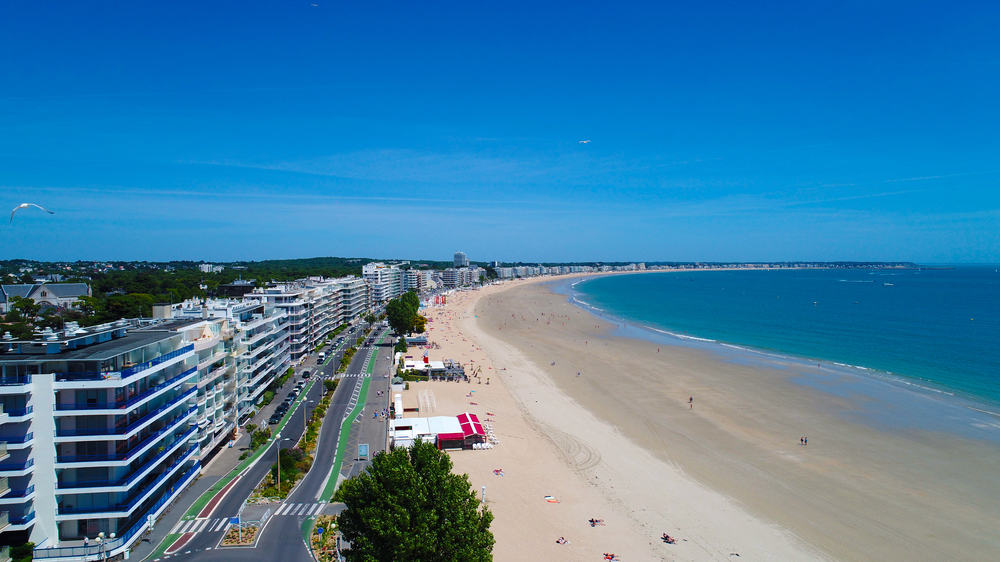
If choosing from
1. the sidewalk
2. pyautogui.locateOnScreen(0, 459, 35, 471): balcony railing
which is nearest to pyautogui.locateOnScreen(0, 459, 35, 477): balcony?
pyautogui.locateOnScreen(0, 459, 35, 471): balcony railing

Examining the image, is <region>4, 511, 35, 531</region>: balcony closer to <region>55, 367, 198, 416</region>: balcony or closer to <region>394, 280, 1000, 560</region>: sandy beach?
<region>55, 367, 198, 416</region>: balcony

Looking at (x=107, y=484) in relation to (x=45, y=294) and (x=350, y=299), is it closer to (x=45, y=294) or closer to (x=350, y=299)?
(x=350, y=299)

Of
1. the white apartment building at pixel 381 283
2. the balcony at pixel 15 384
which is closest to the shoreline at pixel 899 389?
the balcony at pixel 15 384

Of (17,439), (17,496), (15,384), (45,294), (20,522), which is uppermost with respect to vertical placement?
(45,294)

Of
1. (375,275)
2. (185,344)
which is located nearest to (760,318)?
(375,275)

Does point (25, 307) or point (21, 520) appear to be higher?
point (25, 307)

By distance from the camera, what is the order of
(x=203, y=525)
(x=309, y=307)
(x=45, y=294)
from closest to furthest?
1. (x=203, y=525)
2. (x=309, y=307)
3. (x=45, y=294)

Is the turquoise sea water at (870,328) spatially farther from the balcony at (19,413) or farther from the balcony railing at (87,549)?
the balcony at (19,413)

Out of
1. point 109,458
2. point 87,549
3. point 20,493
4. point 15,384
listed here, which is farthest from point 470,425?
point 15,384
